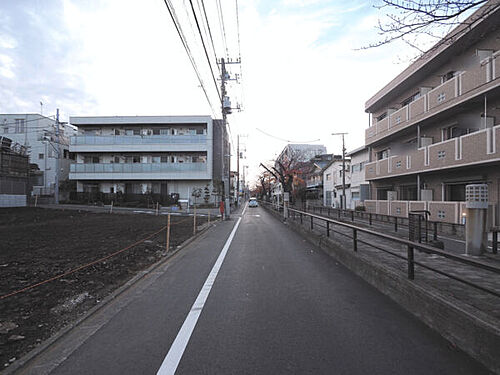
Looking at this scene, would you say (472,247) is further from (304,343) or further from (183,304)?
(183,304)

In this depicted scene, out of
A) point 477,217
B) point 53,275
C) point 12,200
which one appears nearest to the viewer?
point 53,275

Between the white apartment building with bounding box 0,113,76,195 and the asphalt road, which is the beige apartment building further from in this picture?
the white apartment building with bounding box 0,113,76,195

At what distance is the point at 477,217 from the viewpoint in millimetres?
6516

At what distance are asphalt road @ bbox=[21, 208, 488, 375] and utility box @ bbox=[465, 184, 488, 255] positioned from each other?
146 inches

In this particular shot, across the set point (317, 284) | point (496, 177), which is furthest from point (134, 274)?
point (496, 177)

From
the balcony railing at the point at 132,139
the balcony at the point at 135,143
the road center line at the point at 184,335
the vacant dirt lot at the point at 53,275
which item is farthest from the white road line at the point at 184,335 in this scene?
the balcony railing at the point at 132,139

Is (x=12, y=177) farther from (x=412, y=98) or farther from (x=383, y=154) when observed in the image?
(x=412, y=98)

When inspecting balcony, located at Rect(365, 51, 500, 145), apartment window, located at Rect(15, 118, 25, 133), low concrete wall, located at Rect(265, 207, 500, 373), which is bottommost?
low concrete wall, located at Rect(265, 207, 500, 373)

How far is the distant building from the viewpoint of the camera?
22.2 meters

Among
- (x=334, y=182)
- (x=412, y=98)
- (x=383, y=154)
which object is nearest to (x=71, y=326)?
(x=412, y=98)

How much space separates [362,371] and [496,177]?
13255 millimetres

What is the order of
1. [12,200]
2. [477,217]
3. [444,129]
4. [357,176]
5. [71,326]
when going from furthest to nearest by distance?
[357,176] < [12,200] < [444,129] < [477,217] < [71,326]

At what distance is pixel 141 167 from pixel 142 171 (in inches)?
20.5

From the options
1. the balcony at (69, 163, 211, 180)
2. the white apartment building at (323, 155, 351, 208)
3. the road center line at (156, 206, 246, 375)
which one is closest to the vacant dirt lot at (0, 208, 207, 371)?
the road center line at (156, 206, 246, 375)
